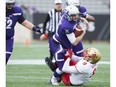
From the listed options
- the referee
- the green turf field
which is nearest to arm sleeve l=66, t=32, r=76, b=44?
the green turf field

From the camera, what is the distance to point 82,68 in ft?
22.7

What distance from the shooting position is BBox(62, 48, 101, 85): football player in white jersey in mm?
6875

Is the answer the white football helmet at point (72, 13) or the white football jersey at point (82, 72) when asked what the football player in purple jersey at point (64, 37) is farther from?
the white football jersey at point (82, 72)

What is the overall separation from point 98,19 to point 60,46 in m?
17.7

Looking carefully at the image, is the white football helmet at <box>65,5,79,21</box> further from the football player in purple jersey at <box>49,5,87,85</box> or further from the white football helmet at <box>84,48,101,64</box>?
the white football helmet at <box>84,48,101,64</box>

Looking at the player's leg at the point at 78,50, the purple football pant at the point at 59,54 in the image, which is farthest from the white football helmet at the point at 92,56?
the player's leg at the point at 78,50

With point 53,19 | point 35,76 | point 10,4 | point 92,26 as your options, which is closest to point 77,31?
point 10,4

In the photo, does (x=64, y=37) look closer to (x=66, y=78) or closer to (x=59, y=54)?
(x=59, y=54)

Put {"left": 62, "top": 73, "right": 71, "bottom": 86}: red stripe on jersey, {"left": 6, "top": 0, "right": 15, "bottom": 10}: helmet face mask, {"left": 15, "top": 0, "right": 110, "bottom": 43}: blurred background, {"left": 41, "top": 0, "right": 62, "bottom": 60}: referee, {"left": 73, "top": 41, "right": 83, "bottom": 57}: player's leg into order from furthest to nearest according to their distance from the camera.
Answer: {"left": 15, "top": 0, "right": 110, "bottom": 43}: blurred background < {"left": 41, "top": 0, "right": 62, "bottom": 60}: referee < {"left": 73, "top": 41, "right": 83, "bottom": 57}: player's leg < {"left": 6, "top": 0, "right": 15, "bottom": 10}: helmet face mask < {"left": 62, "top": 73, "right": 71, "bottom": 86}: red stripe on jersey

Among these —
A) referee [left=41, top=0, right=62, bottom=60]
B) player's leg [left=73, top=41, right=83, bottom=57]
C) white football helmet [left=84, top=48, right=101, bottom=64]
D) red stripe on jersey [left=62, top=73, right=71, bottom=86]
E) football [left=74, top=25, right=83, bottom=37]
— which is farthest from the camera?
referee [left=41, top=0, right=62, bottom=60]

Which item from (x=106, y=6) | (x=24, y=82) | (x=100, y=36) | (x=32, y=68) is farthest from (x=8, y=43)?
(x=106, y=6)

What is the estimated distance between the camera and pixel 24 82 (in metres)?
7.48

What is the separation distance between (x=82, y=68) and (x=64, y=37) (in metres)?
0.55

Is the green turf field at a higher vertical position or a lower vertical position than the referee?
lower
